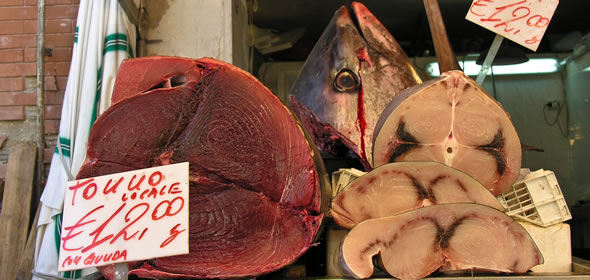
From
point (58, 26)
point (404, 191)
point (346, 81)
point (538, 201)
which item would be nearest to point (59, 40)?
point (58, 26)

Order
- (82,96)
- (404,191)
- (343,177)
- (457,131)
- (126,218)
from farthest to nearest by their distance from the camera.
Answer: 1. (82,96)
2. (343,177)
3. (457,131)
4. (404,191)
5. (126,218)

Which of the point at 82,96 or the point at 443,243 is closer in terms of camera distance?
the point at 443,243

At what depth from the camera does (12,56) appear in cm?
269

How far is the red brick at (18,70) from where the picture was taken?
8.77 feet

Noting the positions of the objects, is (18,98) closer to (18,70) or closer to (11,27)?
(18,70)

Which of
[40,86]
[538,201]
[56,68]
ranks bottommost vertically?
[538,201]

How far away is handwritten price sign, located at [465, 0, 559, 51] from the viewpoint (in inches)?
76.1

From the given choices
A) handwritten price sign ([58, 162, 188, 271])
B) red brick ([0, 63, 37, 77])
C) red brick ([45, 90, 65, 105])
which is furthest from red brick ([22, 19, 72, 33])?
handwritten price sign ([58, 162, 188, 271])

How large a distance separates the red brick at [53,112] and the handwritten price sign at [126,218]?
151cm

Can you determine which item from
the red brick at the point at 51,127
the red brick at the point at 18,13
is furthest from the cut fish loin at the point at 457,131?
the red brick at the point at 18,13

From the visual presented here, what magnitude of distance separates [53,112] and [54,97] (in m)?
0.08

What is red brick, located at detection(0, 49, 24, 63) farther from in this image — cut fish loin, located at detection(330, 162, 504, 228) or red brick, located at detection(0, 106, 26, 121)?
cut fish loin, located at detection(330, 162, 504, 228)

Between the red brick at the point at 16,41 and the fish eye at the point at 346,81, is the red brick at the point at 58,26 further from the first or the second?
the fish eye at the point at 346,81

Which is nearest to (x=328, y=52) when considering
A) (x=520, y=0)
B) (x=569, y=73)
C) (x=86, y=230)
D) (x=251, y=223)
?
(x=520, y=0)
